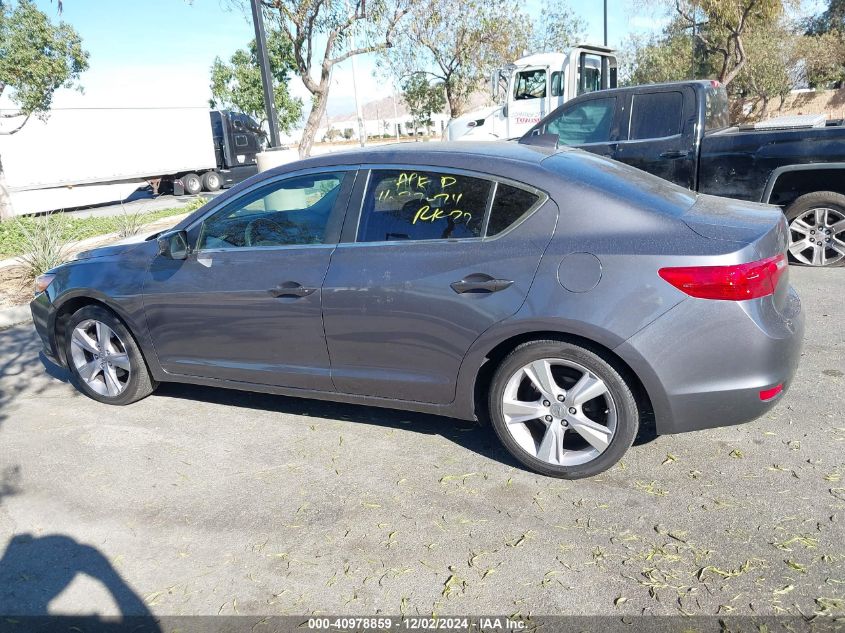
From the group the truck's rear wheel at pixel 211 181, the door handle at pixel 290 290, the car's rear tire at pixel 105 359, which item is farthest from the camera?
the truck's rear wheel at pixel 211 181

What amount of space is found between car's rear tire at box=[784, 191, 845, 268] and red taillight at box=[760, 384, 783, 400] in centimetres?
453

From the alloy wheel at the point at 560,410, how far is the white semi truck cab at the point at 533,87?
522 inches

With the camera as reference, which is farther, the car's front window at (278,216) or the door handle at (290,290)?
the car's front window at (278,216)

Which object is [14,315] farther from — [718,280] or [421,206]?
[718,280]

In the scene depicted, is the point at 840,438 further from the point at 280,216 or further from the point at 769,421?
the point at 280,216

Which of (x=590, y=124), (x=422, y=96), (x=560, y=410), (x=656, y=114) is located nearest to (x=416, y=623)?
(x=560, y=410)

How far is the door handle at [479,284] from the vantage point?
11.2ft

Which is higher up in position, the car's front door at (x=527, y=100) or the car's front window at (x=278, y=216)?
the car's front door at (x=527, y=100)

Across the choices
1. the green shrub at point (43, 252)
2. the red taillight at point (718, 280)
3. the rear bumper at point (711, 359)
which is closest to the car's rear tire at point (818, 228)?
the rear bumper at point (711, 359)

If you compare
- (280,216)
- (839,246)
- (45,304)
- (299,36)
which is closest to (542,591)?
(280,216)

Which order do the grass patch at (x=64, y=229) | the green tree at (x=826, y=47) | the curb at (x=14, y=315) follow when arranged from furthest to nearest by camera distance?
1. the green tree at (x=826, y=47)
2. the grass patch at (x=64, y=229)
3. the curb at (x=14, y=315)

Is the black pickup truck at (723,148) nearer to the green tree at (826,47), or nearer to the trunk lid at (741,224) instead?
the trunk lid at (741,224)

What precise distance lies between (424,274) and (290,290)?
2.71 feet

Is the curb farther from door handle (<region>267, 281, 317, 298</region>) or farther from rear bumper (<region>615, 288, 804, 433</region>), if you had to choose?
rear bumper (<region>615, 288, 804, 433</region>)
